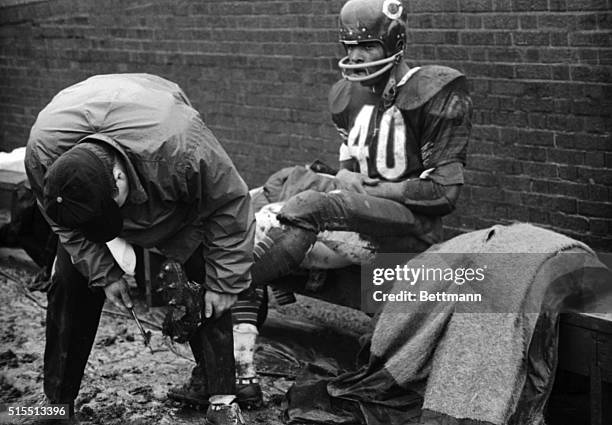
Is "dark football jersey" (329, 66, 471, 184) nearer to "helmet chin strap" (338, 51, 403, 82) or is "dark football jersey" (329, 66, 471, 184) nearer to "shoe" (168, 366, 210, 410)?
"helmet chin strap" (338, 51, 403, 82)

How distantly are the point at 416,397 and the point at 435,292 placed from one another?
449 mm

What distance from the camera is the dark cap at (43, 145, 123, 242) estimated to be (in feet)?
13.3

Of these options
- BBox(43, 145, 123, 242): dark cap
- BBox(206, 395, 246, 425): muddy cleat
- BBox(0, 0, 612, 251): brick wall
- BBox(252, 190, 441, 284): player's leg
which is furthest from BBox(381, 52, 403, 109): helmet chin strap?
BBox(43, 145, 123, 242): dark cap

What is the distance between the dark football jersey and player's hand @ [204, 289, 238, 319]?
1347 mm

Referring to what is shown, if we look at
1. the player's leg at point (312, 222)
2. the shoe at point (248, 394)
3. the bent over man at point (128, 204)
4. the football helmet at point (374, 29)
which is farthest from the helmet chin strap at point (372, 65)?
the shoe at point (248, 394)

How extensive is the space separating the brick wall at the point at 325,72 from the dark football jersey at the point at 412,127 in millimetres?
863

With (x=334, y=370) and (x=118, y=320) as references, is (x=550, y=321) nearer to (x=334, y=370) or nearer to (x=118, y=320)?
(x=334, y=370)

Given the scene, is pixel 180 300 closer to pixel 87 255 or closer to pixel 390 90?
pixel 87 255

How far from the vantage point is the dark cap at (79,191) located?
13.3 ft

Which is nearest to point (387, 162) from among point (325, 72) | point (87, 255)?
point (87, 255)

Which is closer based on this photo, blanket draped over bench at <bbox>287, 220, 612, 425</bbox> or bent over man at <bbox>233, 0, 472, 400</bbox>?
blanket draped over bench at <bbox>287, 220, 612, 425</bbox>

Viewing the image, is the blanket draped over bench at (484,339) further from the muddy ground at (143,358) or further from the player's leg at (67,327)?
the player's leg at (67,327)

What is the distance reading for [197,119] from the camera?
4.50 meters

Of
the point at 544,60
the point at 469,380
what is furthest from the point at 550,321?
the point at 544,60
